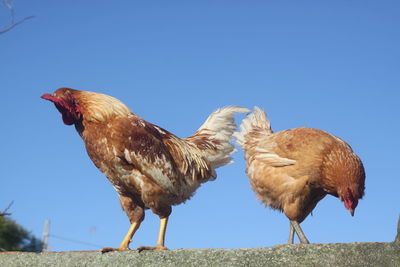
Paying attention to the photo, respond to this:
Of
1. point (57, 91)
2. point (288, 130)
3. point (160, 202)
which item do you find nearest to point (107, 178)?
point (160, 202)

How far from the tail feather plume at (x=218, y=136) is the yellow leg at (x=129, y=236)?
119cm

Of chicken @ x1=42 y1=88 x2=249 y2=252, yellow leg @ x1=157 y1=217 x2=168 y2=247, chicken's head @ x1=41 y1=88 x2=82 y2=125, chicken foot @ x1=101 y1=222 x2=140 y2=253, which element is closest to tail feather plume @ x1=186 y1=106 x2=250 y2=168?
chicken @ x1=42 y1=88 x2=249 y2=252

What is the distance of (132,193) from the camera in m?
4.67

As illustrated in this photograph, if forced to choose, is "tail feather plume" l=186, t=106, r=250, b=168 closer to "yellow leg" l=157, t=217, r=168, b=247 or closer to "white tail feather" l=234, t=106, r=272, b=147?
"white tail feather" l=234, t=106, r=272, b=147

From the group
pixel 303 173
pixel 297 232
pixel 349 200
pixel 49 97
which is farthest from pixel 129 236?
pixel 349 200

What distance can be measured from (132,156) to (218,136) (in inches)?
61.3

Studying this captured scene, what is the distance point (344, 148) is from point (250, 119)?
64.6 inches

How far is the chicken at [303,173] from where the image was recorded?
16.5 ft

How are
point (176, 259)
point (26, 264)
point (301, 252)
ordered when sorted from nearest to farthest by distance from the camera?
point (301, 252)
point (176, 259)
point (26, 264)

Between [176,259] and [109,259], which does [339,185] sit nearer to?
[176,259]

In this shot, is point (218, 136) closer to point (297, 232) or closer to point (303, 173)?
point (303, 173)

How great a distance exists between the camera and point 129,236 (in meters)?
4.60

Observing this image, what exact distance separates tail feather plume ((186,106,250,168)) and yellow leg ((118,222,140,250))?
1192mm

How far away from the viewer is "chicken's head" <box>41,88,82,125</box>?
4703mm
